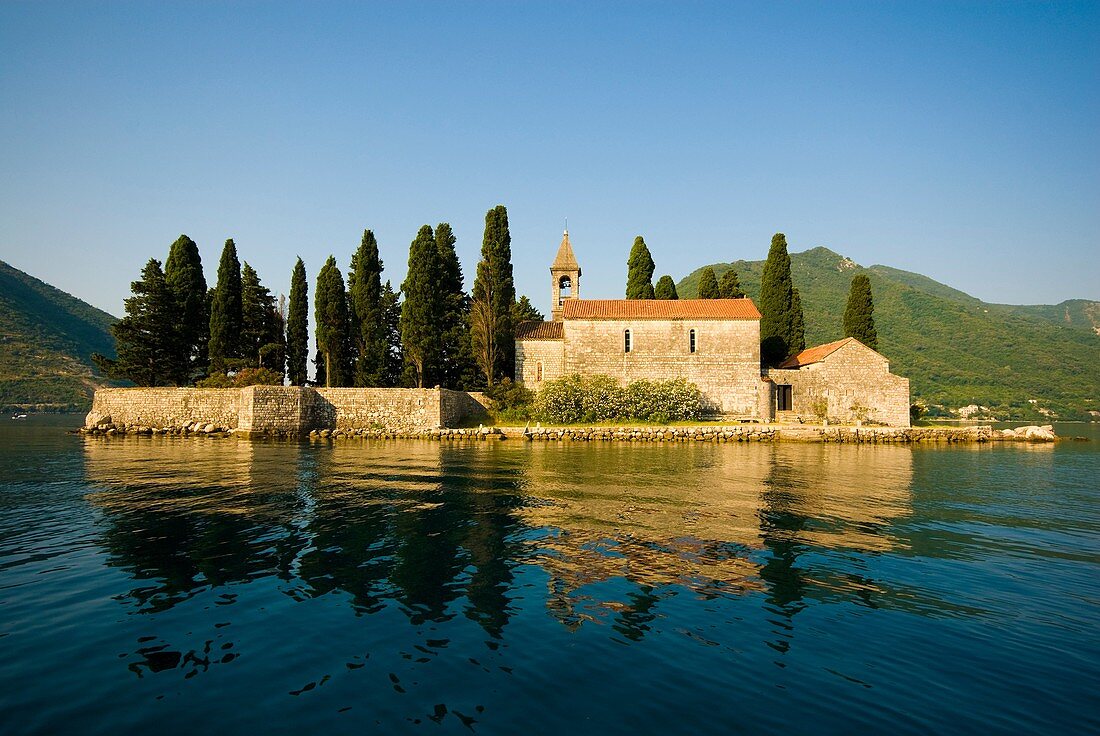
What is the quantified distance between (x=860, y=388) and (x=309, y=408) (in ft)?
116

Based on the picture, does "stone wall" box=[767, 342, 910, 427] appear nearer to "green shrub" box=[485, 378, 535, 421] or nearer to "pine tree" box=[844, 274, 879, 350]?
"pine tree" box=[844, 274, 879, 350]

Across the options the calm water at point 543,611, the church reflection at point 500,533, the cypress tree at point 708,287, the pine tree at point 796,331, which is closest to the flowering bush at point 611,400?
the pine tree at point 796,331

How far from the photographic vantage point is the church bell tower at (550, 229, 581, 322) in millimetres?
44172

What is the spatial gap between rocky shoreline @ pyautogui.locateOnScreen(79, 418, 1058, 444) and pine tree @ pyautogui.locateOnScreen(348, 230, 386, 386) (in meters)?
6.33

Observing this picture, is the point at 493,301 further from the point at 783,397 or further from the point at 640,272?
the point at 783,397

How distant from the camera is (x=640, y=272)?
157ft

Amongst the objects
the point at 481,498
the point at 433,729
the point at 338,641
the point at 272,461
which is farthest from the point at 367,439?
the point at 433,729

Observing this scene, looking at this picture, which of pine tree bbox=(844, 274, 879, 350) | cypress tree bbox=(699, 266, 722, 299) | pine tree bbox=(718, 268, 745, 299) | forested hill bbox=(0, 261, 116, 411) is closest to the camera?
pine tree bbox=(844, 274, 879, 350)

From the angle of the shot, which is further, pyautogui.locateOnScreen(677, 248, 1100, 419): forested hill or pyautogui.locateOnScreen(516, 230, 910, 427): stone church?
pyautogui.locateOnScreen(677, 248, 1100, 419): forested hill

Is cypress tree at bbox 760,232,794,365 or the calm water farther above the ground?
cypress tree at bbox 760,232,794,365

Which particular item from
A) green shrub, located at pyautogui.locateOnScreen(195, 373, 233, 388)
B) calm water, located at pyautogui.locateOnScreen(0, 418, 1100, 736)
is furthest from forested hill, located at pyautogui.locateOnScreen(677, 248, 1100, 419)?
green shrub, located at pyautogui.locateOnScreen(195, 373, 233, 388)

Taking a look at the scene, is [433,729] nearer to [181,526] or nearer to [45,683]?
[45,683]

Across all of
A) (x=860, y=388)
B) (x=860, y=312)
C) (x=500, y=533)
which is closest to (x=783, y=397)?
(x=860, y=388)

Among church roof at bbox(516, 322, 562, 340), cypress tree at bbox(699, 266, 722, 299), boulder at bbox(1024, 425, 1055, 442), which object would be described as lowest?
boulder at bbox(1024, 425, 1055, 442)
